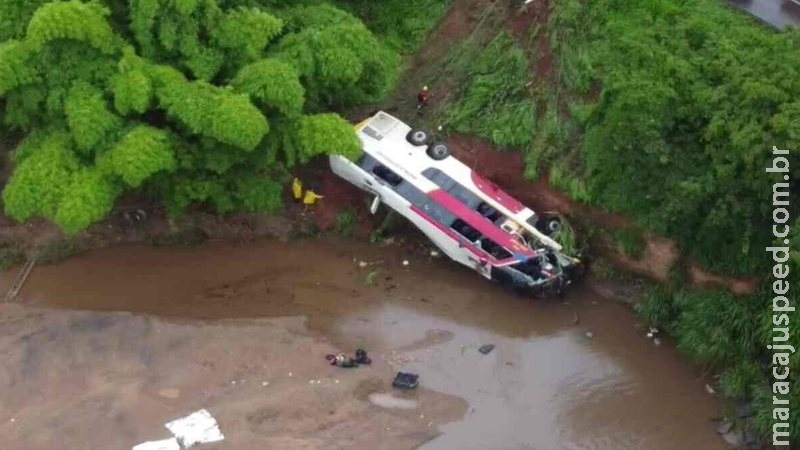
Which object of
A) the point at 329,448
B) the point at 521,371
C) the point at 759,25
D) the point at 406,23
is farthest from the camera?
the point at 406,23

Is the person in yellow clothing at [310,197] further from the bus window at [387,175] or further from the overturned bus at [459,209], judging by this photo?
the bus window at [387,175]

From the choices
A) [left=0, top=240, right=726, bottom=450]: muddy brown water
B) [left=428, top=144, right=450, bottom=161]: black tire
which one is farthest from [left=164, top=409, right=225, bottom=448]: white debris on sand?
[left=428, top=144, right=450, bottom=161]: black tire

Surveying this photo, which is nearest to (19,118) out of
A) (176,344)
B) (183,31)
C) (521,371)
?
(183,31)

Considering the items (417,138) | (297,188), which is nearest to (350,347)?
(297,188)

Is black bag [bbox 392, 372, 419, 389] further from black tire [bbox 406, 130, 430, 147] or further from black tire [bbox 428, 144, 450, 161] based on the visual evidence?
black tire [bbox 406, 130, 430, 147]

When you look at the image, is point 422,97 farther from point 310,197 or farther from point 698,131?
point 698,131

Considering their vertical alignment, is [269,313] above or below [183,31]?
below

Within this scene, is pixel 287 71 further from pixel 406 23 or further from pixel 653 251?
pixel 653 251
